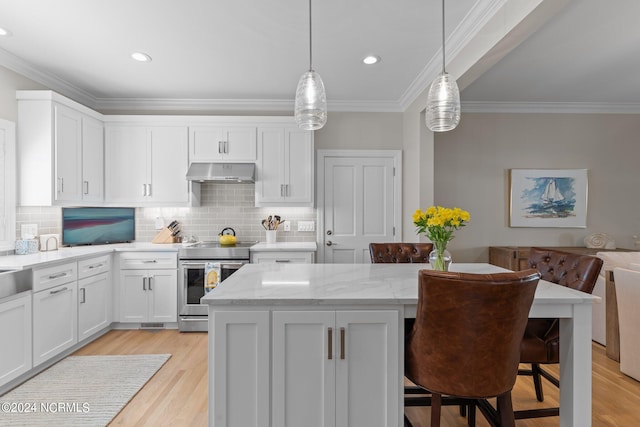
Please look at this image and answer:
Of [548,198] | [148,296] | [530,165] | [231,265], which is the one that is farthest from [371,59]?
[148,296]

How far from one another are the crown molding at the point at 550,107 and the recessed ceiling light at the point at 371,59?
79.0 inches

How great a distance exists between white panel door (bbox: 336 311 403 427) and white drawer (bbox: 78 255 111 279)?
291cm

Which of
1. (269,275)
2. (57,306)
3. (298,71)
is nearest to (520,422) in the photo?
(269,275)

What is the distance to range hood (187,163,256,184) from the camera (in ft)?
13.5

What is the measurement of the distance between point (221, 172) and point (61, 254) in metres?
1.74

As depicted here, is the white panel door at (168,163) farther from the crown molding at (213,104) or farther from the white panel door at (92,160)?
the white panel door at (92,160)

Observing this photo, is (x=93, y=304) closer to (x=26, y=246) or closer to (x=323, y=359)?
(x=26, y=246)

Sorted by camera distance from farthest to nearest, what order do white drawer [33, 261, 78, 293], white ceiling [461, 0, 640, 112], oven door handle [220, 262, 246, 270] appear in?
oven door handle [220, 262, 246, 270] < white drawer [33, 261, 78, 293] < white ceiling [461, 0, 640, 112]

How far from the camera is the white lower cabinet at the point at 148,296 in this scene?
13.0ft

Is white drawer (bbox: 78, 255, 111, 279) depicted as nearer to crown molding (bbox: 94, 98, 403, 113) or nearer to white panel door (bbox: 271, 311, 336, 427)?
crown molding (bbox: 94, 98, 403, 113)

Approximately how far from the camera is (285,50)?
124 inches

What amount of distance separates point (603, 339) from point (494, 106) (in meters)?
3.02

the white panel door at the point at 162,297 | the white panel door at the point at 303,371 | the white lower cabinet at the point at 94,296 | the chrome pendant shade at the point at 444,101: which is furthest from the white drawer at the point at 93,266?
the chrome pendant shade at the point at 444,101

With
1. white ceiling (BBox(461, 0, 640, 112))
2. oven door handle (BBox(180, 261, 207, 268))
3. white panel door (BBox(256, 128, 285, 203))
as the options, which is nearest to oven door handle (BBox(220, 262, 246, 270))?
oven door handle (BBox(180, 261, 207, 268))
